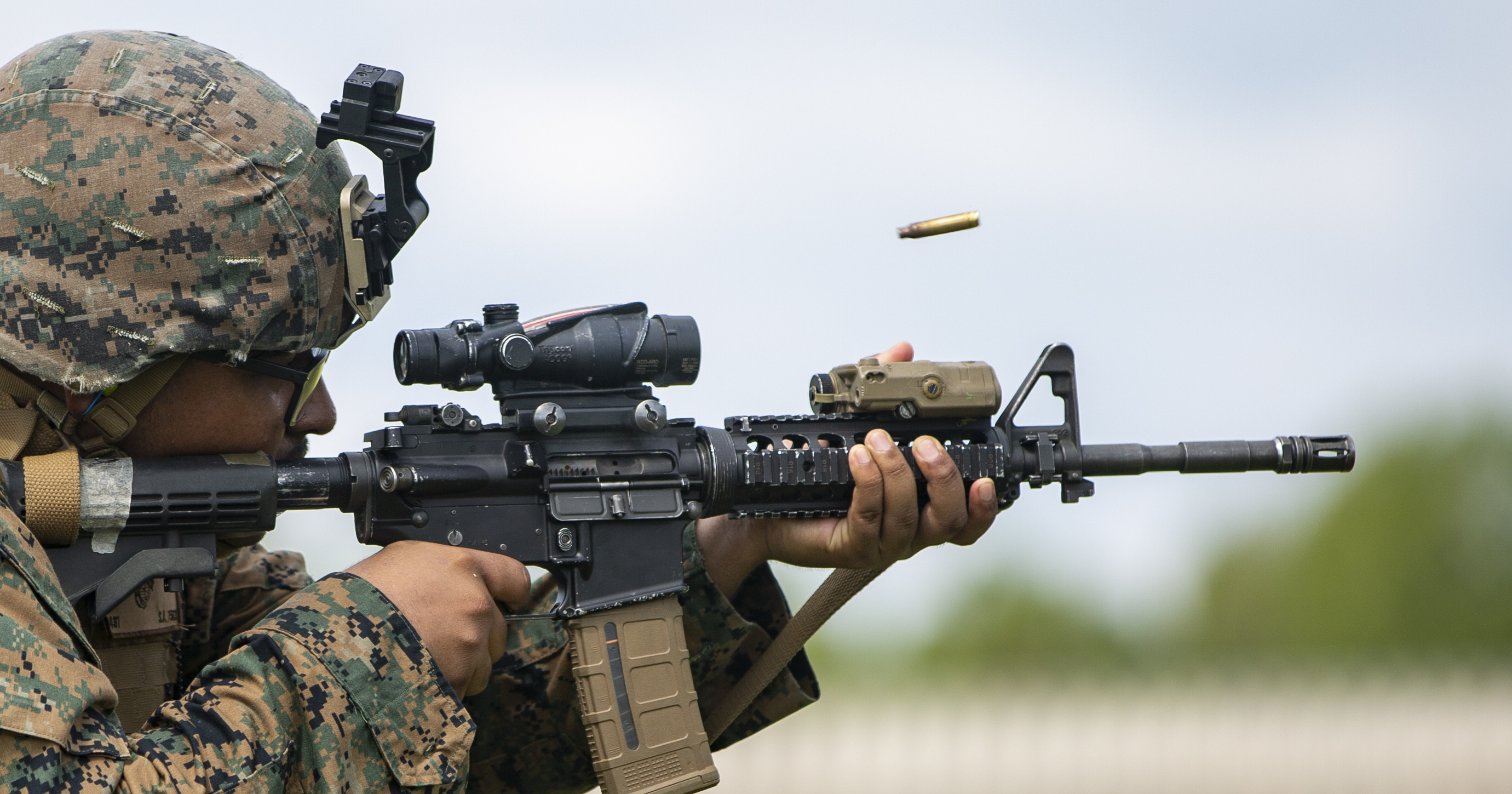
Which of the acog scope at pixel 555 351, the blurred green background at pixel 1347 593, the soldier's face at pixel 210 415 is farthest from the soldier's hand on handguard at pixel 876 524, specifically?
the blurred green background at pixel 1347 593

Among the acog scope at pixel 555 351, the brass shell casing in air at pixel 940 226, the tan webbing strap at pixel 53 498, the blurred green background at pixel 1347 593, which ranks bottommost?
the blurred green background at pixel 1347 593

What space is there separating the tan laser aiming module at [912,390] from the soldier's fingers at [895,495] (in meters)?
0.11

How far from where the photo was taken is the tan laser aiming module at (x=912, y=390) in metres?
3.97

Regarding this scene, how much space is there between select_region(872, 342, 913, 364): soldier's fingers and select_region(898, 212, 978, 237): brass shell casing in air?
43 centimetres

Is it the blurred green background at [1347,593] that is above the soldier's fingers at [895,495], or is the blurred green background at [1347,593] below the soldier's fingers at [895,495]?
below

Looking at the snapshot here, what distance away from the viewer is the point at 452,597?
127 inches

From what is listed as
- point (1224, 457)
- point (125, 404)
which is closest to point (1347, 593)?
point (1224, 457)

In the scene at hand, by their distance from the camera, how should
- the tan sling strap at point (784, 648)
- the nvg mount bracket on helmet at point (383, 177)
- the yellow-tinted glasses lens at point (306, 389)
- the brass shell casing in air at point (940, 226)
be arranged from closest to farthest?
1. the nvg mount bracket on helmet at point (383, 177)
2. the yellow-tinted glasses lens at point (306, 389)
3. the tan sling strap at point (784, 648)
4. the brass shell casing in air at point (940, 226)

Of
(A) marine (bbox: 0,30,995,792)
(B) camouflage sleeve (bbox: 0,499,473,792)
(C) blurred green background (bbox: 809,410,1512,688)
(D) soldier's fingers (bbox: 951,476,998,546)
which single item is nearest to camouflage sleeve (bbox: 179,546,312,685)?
(A) marine (bbox: 0,30,995,792)

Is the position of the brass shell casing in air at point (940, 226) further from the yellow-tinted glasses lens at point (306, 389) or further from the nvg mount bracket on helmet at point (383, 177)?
the yellow-tinted glasses lens at point (306, 389)

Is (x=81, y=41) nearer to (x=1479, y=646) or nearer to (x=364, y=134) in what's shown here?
(x=364, y=134)

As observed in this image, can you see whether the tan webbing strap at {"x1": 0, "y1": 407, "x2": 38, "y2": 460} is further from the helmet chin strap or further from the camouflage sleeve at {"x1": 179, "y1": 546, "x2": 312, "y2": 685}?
the camouflage sleeve at {"x1": 179, "y1": 546, "x2": 312, "y2": 685}

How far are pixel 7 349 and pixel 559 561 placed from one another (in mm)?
1448

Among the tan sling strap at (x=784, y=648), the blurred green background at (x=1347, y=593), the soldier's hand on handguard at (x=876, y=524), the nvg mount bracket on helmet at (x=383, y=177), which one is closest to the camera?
the nvg mount bracket on helmet at (x=383, y=177)
